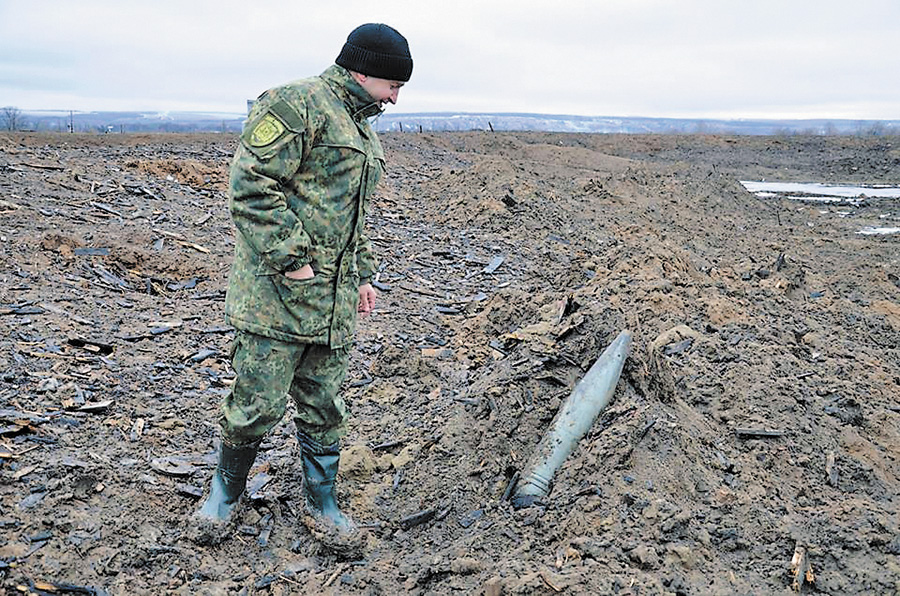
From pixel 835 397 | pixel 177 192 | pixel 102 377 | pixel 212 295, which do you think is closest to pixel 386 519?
pixel 102 377

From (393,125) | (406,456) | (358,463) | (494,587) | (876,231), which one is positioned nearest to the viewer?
(494,587)

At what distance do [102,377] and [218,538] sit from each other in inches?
81.3

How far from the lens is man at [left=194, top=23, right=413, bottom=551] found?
3100 mm

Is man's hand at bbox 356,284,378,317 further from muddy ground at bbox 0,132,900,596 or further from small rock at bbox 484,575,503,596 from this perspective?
small rock at bbox 484,575,503,596

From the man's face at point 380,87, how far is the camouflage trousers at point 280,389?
3.68ft

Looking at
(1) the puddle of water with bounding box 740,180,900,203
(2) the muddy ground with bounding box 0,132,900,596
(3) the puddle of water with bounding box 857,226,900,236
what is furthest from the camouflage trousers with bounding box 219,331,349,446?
(1) the puddle of water with bounding box 740,180,900,203

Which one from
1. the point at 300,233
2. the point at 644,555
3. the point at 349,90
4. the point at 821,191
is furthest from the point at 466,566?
the point at 821,191

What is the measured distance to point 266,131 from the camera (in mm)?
3072

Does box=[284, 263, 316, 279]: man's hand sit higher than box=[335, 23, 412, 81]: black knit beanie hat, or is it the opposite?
box=[335, 23, 412, 81]: black knit beanie hat

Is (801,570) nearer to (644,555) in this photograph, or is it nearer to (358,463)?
(644,555)

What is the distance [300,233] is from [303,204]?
0.61 feet

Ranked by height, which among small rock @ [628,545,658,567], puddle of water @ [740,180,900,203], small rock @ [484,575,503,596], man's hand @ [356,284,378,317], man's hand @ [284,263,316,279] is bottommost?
small rock @ [484,575,503,596]

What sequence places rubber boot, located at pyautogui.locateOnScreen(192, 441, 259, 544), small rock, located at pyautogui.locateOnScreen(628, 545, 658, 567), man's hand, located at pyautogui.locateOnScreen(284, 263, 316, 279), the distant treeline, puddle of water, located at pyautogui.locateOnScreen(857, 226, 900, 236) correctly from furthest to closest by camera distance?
1. the distant treeline
2. puddle of water, located at pyautogui.locateOnScreen(857, 226, 900, 236)
3. rubber boot, located at pyautogui.locateOnScreen(192, 441, 259, 544)
4. man's hand, located at pyautogui.locateOnScreen(284, 263, 316, 279)
5. small rock, located at pyautogui.locateOnScreen(628, 545, 658, 567)

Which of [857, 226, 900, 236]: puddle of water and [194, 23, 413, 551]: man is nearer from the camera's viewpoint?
[194, 23, 413, 551]: man
